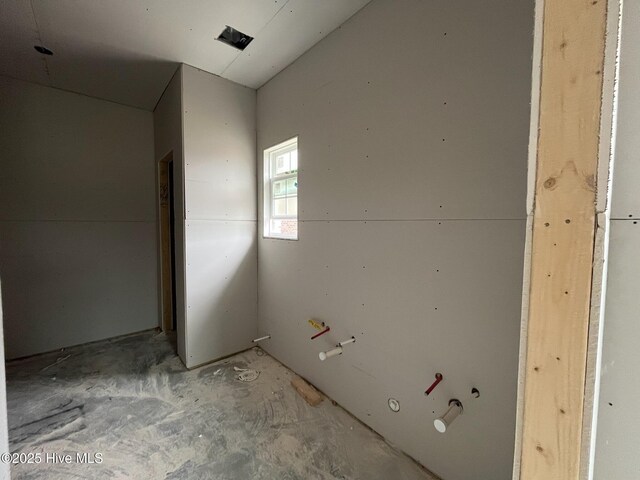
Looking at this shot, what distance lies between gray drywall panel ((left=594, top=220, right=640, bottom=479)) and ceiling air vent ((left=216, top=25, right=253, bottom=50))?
96.9 inches

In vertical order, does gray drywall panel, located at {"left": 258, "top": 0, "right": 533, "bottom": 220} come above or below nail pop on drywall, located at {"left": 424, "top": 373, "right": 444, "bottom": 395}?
above

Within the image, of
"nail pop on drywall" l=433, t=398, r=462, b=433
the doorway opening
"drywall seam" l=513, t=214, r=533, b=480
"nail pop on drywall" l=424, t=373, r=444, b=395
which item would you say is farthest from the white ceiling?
"nail pop on drywall" l=433, t=398, r=462, b=433

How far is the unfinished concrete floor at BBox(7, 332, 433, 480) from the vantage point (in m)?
1.51

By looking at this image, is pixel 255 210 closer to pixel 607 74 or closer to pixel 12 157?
pixel 12 157

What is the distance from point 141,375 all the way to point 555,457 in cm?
298

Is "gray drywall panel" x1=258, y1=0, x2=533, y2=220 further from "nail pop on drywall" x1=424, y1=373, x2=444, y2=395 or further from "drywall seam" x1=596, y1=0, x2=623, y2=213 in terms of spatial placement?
"nail pop on drywall" x1=424, y1=373, x2=444, y2=395

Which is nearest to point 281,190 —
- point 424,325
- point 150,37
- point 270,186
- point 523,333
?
point 270,186

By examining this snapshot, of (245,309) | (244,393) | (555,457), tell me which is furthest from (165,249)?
(555,457)

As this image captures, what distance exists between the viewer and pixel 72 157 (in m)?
2.96

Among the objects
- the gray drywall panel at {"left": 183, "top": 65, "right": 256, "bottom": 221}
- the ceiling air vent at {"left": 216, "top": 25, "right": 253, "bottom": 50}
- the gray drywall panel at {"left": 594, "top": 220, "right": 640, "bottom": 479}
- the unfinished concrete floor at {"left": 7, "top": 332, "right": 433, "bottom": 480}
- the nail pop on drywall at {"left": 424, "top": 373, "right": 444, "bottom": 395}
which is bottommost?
the unfinished concrete floor at {"left": 7, "top": 332, "right": 433, "bottom": 480}

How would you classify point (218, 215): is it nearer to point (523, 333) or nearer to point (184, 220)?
point (184, 220)

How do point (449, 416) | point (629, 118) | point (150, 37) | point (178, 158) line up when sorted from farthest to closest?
point (178, 158)
point (150, 37)
point (449, 416)
point (629, 118)

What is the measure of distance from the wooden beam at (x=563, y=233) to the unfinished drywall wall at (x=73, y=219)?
3.98 meters

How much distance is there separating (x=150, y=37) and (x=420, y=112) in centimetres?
221
